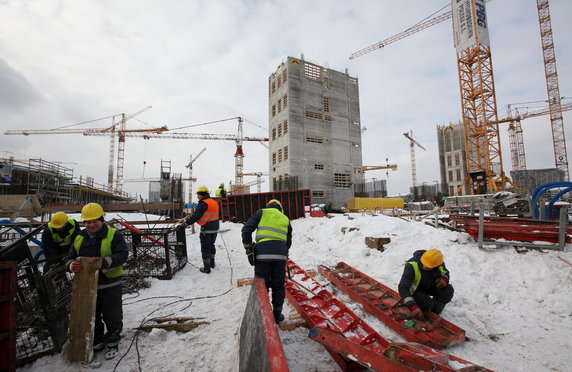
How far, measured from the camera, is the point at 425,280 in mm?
3887

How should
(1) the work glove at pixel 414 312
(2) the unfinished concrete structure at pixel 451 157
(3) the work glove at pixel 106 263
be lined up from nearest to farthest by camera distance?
(3) the work glove at pixel 106 263 < (1) the work glove at pixel 414 312 < (2) the unfinished concrete structure at pixel 451 157

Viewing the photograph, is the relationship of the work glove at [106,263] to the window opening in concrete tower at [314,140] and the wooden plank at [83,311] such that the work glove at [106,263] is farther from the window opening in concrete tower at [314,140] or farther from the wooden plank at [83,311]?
the window opening in concrete tower at [314,140]

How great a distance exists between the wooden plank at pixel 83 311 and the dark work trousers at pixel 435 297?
14.1 ft

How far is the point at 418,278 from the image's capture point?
152 inches

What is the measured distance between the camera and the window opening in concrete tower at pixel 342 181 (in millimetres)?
28094

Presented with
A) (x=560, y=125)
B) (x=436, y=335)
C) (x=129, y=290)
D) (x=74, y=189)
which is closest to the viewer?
(x=436, y=335)

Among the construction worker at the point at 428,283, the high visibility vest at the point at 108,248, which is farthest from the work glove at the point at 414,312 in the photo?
the high visibility vest at the point at 108,248

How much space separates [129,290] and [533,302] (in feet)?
22.9

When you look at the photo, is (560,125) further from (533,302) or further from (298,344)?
(298,344)

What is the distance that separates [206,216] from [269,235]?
305 cm

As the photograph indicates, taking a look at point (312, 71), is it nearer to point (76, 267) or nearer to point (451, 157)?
point (76, 267)

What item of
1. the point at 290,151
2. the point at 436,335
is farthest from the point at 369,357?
the point at 290,151

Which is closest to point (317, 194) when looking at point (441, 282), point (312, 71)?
point (312, 71)

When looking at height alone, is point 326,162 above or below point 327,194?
above
